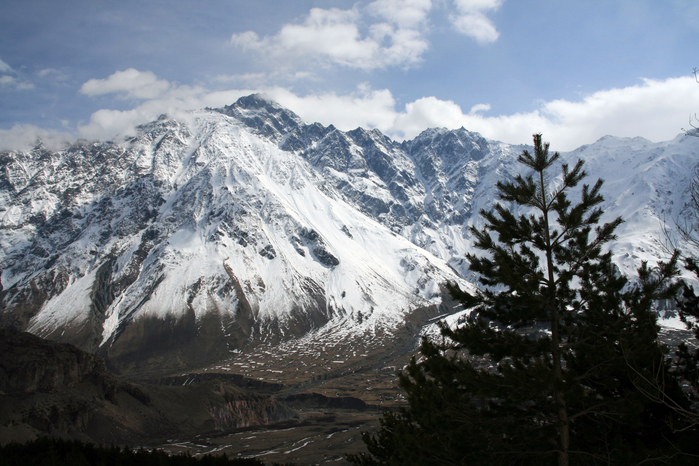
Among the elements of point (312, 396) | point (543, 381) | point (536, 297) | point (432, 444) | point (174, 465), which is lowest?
point (312, 396)

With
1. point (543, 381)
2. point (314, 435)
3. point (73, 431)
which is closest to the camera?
point (543, 381)

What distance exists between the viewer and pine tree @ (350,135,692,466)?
1402cm

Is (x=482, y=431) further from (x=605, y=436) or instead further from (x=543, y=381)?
(x=605, y=436)

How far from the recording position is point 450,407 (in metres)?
15.4

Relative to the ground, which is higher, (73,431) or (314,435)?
(73,431)

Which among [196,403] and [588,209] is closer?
[588,209]

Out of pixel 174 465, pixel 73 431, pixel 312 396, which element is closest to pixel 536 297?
pixel 174 465

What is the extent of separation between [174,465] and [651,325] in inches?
1207

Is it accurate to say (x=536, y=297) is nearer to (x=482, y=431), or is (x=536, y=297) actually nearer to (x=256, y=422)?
(x=482, y=431)

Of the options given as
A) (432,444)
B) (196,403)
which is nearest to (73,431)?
(196,403)

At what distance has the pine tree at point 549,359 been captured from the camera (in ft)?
46.0

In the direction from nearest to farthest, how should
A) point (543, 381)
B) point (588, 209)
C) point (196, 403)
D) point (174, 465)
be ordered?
point (543, 381), point (588, 209), point (174, 465), point (196, 403)

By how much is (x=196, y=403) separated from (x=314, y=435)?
106ft

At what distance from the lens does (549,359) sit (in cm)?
1541
